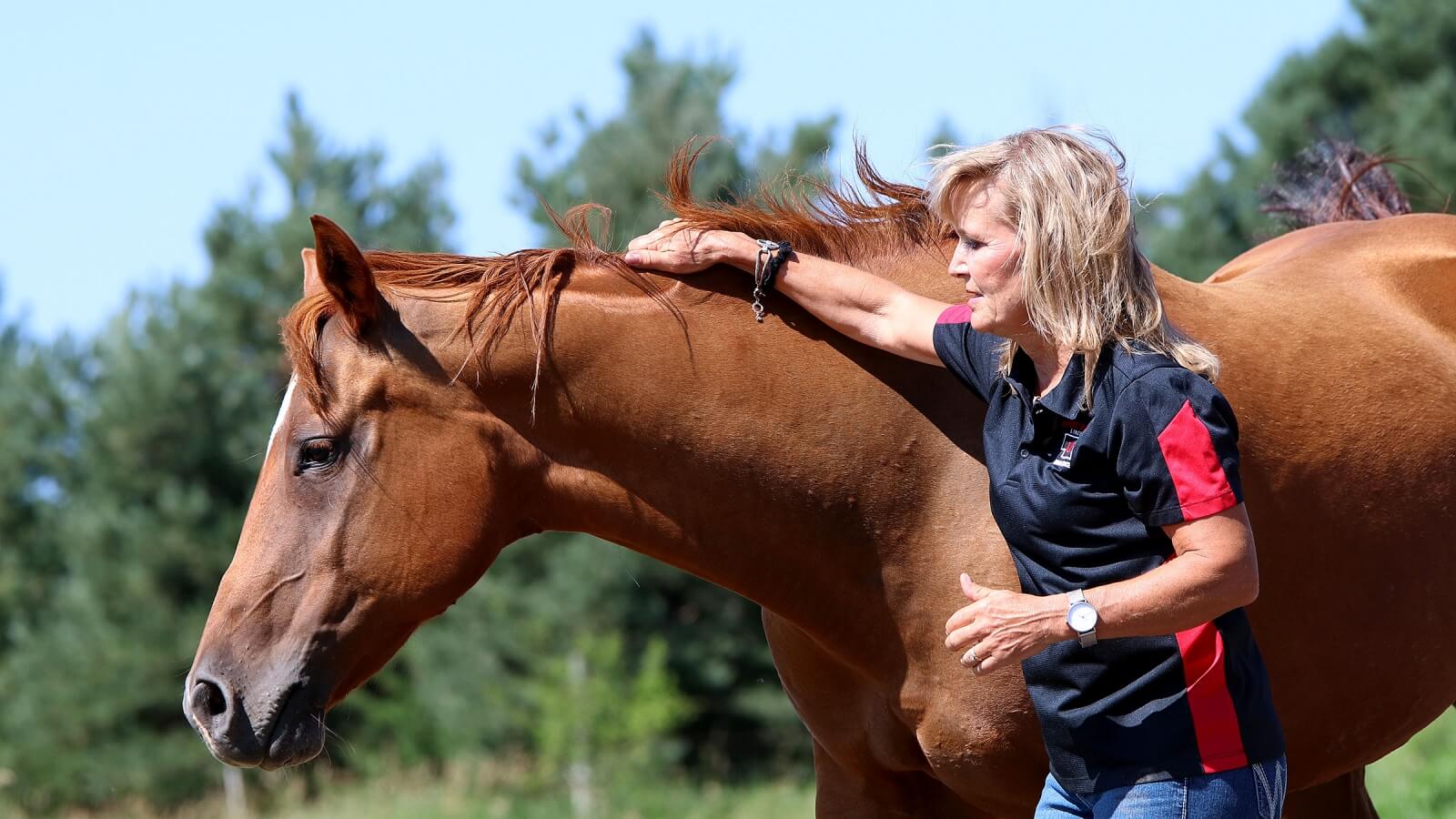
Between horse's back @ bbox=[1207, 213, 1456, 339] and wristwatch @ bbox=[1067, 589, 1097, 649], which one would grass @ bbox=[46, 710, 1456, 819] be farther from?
wristwatch @ bbox=[1067, 589, 1097, 649]

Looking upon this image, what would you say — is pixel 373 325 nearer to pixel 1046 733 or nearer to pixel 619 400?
pixel 619 400

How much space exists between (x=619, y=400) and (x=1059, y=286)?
1.08m

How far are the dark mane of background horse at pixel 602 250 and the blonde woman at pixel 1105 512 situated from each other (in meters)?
0.68

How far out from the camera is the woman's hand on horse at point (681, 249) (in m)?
3.24

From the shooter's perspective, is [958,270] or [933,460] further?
[933,460]

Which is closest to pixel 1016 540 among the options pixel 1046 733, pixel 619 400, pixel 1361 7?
Result: pixel 1046 733

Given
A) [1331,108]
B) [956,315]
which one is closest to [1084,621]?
[956,315]

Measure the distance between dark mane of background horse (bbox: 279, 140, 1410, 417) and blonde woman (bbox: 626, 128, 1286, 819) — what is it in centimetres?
68

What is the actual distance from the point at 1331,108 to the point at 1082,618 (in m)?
21.5

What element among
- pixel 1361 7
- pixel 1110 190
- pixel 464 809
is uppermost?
pixel 1110 190

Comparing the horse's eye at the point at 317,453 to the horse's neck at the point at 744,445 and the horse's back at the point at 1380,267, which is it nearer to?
the horse's neck at the point at 744,445

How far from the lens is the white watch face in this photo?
7.59ft

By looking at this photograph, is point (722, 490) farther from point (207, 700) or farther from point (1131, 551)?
point (207, 700)

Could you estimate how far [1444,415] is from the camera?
3.56 metres
